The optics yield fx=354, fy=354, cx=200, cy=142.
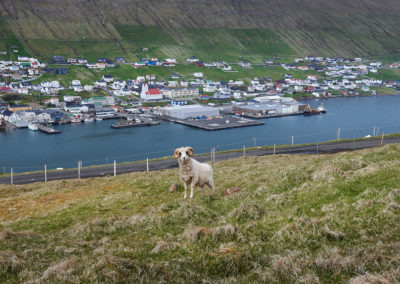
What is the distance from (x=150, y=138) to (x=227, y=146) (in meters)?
22.0

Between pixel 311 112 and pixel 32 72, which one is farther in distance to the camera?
pixel 32 72

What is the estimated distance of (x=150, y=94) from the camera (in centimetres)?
14825

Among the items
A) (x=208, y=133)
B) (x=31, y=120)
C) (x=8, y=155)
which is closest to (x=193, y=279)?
(x=8, y=155)

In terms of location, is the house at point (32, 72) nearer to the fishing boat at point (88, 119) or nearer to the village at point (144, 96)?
the village at point (144, 96)

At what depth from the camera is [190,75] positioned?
19538 cm

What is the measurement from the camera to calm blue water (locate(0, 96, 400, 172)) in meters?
70.8

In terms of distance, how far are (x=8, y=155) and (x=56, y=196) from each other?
61758mm

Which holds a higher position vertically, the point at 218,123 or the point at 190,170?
the point at 190,170

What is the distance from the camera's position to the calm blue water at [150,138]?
70.8 metres

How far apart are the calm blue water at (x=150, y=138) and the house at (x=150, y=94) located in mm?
37321

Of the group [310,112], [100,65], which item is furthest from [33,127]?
Answer: [100,65]

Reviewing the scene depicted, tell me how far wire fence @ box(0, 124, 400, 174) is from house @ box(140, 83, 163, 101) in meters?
69.9

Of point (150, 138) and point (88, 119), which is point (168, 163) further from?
point (88, 119)

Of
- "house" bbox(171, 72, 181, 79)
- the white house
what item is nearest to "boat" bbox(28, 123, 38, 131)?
the white house
